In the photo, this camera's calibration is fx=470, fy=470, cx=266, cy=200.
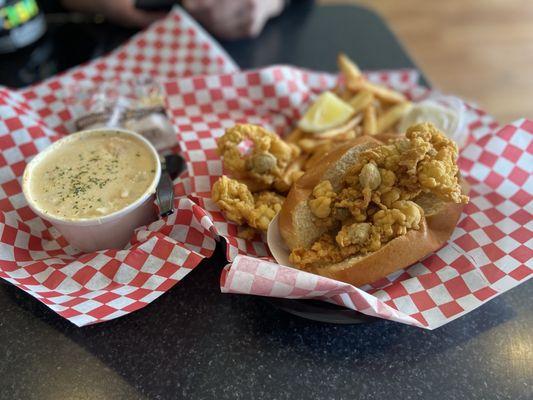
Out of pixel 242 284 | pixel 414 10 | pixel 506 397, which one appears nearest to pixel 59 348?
pixel 242 284

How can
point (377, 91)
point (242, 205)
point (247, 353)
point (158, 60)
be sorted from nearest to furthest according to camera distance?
point (247, 353)
point (242, 205)
point (377, 91)
point (158, 60)

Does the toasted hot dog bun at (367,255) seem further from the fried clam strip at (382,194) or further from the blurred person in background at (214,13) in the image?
the blurred person in background at (214,13)

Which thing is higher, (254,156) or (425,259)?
(254,156)

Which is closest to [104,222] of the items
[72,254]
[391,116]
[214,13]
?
[72,254]

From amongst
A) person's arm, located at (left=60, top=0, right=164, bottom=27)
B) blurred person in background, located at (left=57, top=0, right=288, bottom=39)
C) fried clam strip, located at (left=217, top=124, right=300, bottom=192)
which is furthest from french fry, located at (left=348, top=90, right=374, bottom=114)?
person's arm, located at (left=60, top=0, right=164, bottom=27)

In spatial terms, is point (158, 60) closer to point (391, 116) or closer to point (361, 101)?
point (361, 101)

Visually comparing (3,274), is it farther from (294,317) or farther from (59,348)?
(294,317)

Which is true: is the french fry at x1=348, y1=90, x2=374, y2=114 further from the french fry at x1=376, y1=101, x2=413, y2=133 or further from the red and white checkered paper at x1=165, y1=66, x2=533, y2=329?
the red and white checkered paper at x1=165, y1=66, x2=533, y2=329
